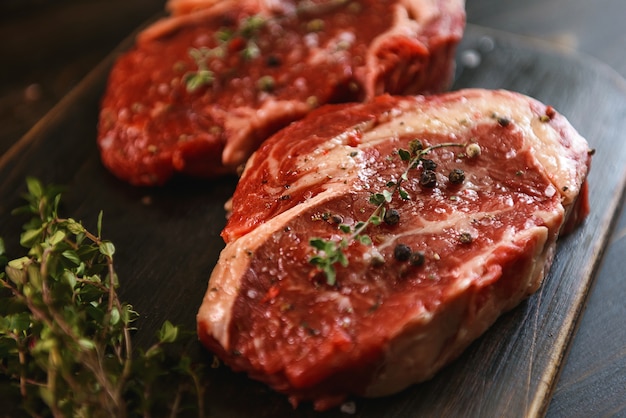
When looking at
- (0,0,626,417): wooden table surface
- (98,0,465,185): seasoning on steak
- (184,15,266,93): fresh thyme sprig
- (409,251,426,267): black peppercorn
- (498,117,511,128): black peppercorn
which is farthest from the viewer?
(0,0,626,417): wooden table surface

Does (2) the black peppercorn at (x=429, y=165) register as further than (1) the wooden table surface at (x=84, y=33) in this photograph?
No

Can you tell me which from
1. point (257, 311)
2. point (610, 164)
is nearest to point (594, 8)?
point (610, 164)

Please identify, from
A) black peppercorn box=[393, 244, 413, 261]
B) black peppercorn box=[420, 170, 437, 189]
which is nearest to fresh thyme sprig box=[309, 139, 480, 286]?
black peppercorn box=[420, 170, 437, 189]

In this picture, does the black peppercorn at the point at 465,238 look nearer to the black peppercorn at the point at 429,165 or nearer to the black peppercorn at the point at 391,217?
the black peppercorn at the point at 391,217

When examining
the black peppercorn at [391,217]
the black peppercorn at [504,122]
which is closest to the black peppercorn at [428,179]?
the black peppercorn at [391,217]

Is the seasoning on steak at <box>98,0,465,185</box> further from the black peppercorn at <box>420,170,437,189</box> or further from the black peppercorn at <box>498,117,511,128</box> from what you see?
the black peppercorn at <box>420,170,437,189</box>

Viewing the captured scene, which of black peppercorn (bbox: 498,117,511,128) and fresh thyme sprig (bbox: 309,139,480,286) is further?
black peppercorn (bbox: 498,117,511,128)
